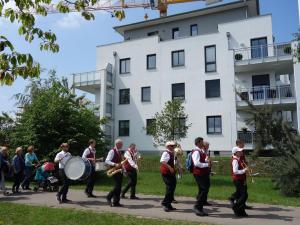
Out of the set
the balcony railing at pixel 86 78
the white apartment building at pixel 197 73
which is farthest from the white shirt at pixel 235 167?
the balcony railing at pixel 86 78

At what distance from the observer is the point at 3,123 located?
78.6ft

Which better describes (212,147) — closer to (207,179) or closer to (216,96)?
(216,96)

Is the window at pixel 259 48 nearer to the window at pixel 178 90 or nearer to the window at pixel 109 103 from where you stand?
the window at pixel 178 90

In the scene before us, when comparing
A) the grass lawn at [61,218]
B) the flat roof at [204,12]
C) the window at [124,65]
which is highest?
the flat roof at [204,12]

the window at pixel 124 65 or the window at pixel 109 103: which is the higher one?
the window at pixel 124 65

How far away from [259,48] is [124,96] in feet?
44.6

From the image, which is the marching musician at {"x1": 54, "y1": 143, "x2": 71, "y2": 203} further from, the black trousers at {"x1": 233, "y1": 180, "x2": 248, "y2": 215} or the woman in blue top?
the black trousers at {"x1": 233, "y1": 180, "x2": 248, "y2": 215}

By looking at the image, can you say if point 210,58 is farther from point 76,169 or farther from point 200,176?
point 200,176

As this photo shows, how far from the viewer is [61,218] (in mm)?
9273

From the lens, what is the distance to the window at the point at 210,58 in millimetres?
33438

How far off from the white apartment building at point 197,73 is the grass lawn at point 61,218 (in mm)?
20966

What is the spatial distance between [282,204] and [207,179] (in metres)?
3.54

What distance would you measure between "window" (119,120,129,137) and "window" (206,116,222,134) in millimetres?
8168

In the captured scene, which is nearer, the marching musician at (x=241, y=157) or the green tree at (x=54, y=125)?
the marching musician at (x=241, y=157)
